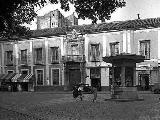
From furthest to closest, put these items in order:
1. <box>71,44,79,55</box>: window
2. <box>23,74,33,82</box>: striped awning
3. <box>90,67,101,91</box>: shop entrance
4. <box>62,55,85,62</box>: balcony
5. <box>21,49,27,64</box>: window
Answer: <box>21,49,27,64</box>: window < <box>23,74,33,82</box>: striped awning < <box>71,44,79,55</box>: window < <box>62,55,85,62</box>: balcony < <box>90,67,101,91</box>: shop entrance

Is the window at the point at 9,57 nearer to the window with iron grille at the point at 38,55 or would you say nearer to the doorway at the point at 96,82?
the window with iron grille at the point at 38,55

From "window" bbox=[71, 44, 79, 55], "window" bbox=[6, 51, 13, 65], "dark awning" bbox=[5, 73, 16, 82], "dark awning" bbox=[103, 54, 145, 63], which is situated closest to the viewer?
"dark awning" bbox=[103, 54, 145, 63]

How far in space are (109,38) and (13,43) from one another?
1585cm

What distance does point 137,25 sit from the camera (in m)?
42.9

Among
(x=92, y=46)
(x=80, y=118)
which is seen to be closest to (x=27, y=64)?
(x=92, y=46)

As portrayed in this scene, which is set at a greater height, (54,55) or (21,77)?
(54,55)

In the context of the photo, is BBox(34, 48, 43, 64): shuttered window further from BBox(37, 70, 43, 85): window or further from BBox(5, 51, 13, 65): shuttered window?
BBox(5, 51, 13, 65): shuttered window

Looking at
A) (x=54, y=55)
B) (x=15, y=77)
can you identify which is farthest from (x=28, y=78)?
(x=54, y=55)

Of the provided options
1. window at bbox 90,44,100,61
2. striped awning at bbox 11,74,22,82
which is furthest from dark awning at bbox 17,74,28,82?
window at bbox 90,44,100,61

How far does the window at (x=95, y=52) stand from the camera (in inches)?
1799

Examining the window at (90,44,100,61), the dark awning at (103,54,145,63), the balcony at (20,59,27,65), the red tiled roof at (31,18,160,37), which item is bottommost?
the balcony at (20,59,27,65)

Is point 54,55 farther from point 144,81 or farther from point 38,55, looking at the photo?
point 144,81

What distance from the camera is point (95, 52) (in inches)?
1806

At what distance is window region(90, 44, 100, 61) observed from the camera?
45688 millimetres
